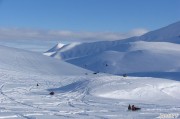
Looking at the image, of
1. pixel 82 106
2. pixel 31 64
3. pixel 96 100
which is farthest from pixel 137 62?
pixel 82 106

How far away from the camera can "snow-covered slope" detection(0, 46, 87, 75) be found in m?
63.3

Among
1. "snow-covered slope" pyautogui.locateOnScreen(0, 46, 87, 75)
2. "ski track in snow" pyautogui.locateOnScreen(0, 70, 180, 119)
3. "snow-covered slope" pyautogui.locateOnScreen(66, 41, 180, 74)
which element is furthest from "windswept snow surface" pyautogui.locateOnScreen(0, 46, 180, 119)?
"snow-covered slope" pyautogui.locateOnScreen(66, 41, 180, 74)

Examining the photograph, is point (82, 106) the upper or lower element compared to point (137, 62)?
lower

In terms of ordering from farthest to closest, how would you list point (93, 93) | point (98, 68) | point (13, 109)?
point (98, 68)
point (93, 93)
point (13, 109)

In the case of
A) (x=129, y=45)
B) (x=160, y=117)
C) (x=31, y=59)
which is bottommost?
(x=160, y=117)

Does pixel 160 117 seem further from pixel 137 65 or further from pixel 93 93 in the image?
pixel 137 65

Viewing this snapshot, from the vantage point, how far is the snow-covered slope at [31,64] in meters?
63.3

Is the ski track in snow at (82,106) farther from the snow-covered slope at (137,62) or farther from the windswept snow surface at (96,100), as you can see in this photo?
the snow-covered slope at (137,62)

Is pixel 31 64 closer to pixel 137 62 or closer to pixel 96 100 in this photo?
pixel 137 62

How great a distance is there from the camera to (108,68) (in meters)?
105

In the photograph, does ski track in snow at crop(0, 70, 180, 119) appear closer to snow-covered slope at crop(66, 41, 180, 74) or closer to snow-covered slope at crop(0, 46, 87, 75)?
snow-covered slope at crop(0, 46, 87, 75)

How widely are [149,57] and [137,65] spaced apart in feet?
26.7

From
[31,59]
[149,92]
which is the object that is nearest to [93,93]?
[149,92]

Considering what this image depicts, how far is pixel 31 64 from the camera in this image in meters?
69.2
